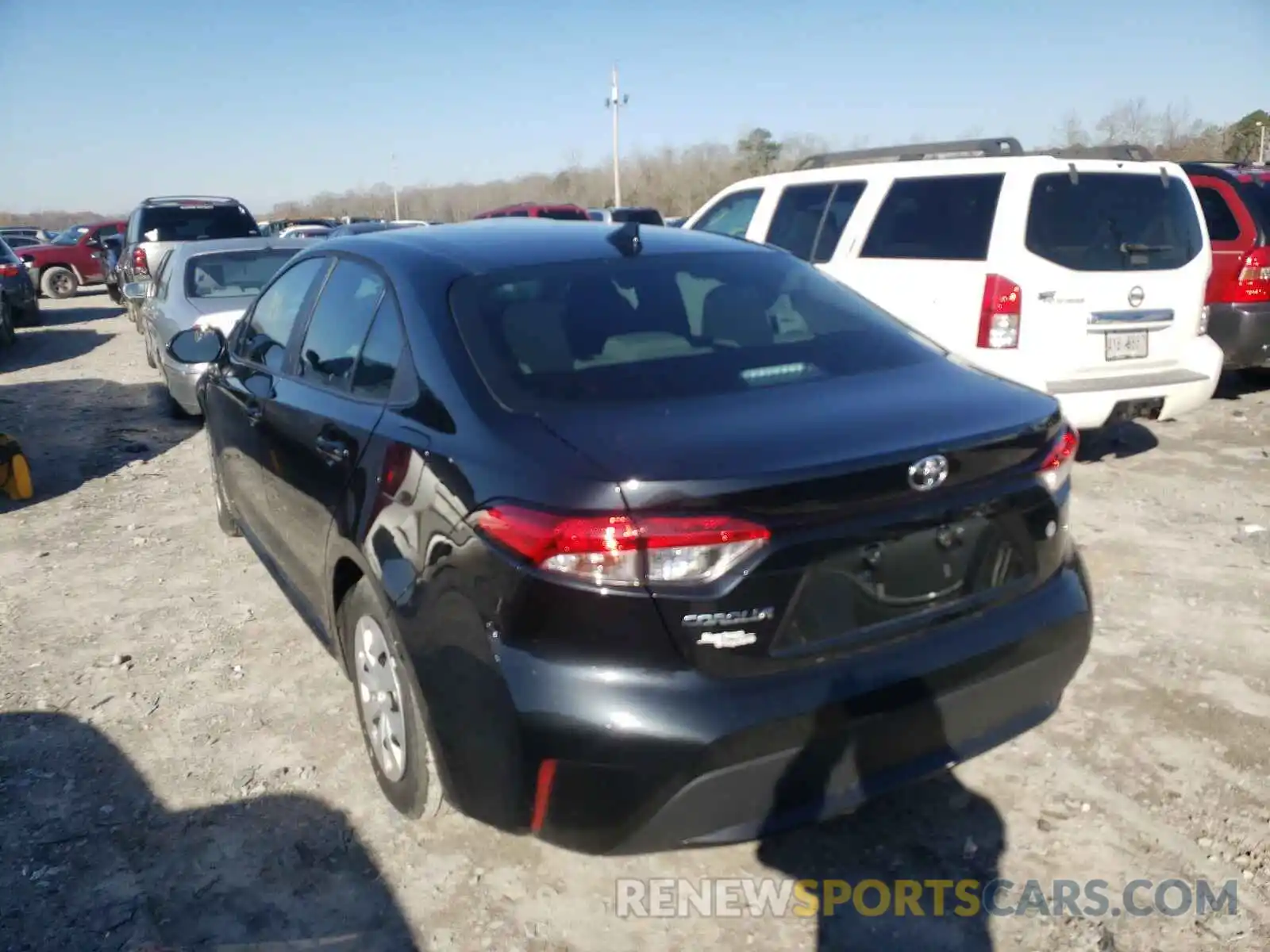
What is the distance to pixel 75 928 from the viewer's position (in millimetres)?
2768

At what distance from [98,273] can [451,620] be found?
2772cm

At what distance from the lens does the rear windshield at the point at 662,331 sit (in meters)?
2.73

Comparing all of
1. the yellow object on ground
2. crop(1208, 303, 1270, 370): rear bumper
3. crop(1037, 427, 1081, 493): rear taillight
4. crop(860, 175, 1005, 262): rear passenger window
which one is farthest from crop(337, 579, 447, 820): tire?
crop(1208, 303, 1270, 370): rear bumper

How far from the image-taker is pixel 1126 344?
6.12 metres

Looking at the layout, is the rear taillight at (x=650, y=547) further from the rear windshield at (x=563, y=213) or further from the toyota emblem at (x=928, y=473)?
the rear windshield at (x=563, y=213)

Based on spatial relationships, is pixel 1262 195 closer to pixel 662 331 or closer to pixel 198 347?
pixel 662 331

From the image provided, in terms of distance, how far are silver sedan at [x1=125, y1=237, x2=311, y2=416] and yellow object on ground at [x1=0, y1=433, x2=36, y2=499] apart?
61.2 inches

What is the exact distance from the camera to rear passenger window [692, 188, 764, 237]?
841 centimetres

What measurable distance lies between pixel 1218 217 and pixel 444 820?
8.39 m

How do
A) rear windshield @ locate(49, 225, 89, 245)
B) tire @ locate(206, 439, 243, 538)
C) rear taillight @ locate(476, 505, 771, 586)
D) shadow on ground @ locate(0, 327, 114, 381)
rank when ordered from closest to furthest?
rear taillight @ locate(476, 505, 771, 586) → tire @ locate(206, 439, 243, 538) → shadow on ground @ locate(0, 327, 114, 381) → rear windshield @ locate(49, 225, 89, 245)

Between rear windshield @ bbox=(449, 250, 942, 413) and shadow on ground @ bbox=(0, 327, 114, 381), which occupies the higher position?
rear windshield @ bbox=(449, 250, 942, 413)

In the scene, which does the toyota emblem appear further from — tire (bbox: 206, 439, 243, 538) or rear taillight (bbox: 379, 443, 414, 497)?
tire (bbox: 206, 439, 243, 538)

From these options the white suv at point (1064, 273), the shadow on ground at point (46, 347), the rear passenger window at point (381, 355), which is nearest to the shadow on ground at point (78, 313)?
the shadow on ground at point (46, 347)

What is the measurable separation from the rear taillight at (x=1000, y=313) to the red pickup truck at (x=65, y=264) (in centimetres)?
2344
